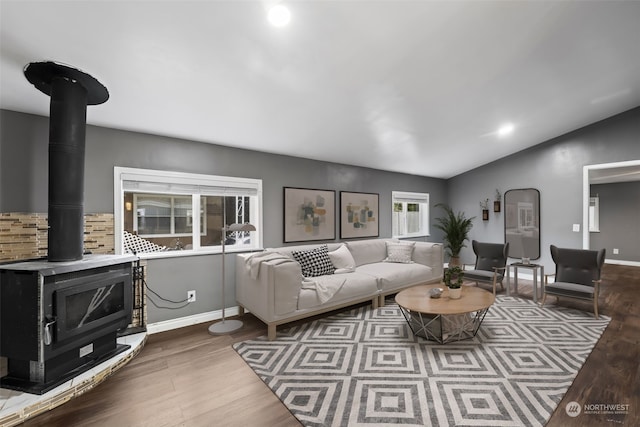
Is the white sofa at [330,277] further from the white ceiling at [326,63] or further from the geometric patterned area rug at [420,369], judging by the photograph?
the white ceiling at [326,63]

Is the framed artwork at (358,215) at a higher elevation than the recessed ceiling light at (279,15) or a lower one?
lower

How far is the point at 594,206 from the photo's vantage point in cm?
729

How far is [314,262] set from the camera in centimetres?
374

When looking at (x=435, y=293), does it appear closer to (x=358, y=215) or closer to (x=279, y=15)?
(x=358, y=215)

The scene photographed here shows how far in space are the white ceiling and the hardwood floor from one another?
7.54 ft

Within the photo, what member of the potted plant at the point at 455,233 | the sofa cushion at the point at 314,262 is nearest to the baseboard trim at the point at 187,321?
the sofa cushion at the point at 314,262

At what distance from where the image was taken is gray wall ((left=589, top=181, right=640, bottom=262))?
21.8 feet

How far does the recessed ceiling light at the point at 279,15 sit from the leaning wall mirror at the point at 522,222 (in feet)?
18.6

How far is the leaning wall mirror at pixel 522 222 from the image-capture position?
5391mm

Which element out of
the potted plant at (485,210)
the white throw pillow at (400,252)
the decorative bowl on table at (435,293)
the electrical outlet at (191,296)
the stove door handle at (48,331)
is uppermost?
the potted plant at (485,210)

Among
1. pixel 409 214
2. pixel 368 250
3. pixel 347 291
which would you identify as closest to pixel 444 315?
pixel 347 291

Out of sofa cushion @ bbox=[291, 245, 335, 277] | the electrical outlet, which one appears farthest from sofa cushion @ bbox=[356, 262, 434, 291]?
the electrical outlet

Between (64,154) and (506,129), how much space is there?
539 centimetres

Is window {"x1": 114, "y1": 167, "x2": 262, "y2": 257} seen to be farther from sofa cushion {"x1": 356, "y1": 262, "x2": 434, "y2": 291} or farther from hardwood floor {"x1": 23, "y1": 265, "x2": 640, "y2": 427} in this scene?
sofa cushion {"x1": 356, "y1": 262, "x2": 434, "y2": 291}
